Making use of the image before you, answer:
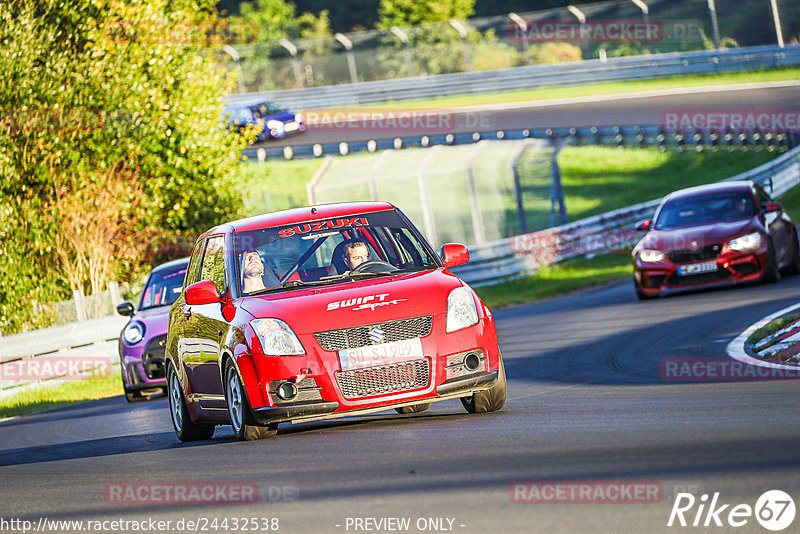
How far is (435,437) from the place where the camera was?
798 cm

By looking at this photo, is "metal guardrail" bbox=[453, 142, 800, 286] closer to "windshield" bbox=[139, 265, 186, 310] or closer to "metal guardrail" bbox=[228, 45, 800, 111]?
"metal guardrail" bbox=[228, 45, 800, 111]

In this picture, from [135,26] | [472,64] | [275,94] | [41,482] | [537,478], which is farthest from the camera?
[275,94]

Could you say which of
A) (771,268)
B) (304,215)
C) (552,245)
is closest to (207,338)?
(304,215)

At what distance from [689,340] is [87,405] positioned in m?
7.92

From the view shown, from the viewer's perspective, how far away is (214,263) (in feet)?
32.3

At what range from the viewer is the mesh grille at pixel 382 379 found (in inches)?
328

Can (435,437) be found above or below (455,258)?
below

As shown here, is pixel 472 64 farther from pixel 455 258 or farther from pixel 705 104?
pixel 455 258

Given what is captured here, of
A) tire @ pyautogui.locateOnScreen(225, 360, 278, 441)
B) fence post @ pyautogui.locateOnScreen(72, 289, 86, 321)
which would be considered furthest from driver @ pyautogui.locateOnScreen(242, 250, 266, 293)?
fence post @ pyautogui.locateOnScreen(72, 289, 86, 321)

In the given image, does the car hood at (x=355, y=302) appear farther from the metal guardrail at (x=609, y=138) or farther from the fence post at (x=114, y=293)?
the metal guardrail at (x=609, y=138)

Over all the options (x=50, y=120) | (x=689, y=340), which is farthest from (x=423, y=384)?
(x=50, y=120)

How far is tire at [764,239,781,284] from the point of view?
57.8 ft

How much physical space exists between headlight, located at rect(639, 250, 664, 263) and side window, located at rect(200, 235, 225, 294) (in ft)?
29.6

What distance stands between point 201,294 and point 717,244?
→ 10054 mm
